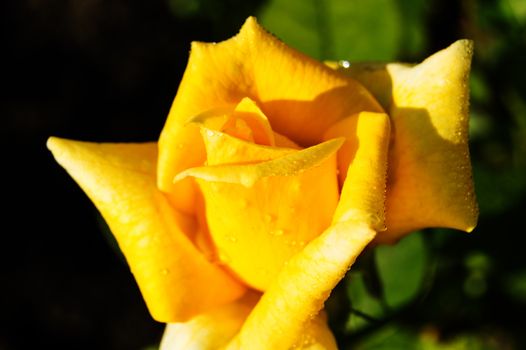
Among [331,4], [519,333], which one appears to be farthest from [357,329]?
[519,333]

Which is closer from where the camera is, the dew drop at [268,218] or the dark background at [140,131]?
the dew drop at [268,218]

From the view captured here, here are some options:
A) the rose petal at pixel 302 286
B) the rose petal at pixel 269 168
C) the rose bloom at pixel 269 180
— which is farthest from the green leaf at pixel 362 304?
the rose petal at pixel 269 168

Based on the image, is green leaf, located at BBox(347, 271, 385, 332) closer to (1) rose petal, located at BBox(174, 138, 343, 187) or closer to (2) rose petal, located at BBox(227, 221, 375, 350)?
(2) rose petal, located at BBox(227, 221, 375, 350)

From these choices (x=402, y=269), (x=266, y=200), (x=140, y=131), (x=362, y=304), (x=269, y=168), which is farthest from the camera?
(x=140, y=131)

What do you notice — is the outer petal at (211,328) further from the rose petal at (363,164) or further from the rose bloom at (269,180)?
the rose petal at (363,164)

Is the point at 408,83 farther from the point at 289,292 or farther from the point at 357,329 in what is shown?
the point at 357,329

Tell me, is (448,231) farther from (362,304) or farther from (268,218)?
(268,218)

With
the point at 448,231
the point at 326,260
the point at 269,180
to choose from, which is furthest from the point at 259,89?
the point at 448,231

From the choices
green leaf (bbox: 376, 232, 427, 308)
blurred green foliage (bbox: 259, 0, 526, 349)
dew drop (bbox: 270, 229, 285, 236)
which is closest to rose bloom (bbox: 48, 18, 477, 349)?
dew drop (bbox: 270, 229, 285, 236)
